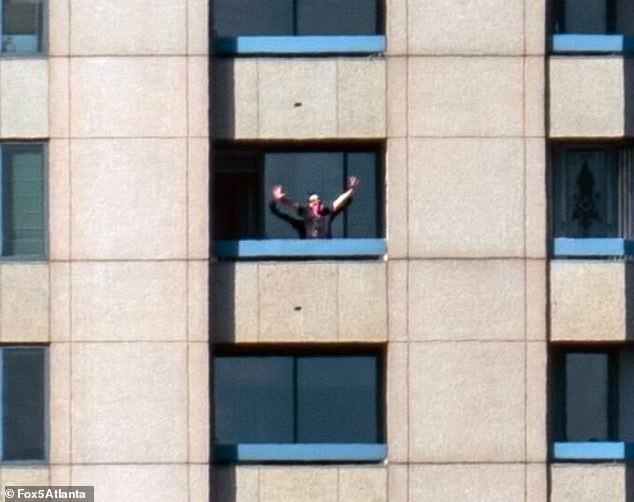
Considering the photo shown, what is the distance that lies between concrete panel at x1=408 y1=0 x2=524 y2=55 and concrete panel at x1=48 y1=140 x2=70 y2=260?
5442 millimetres

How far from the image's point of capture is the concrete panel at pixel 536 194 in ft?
98.4

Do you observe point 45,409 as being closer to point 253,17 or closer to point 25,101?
point 25,101

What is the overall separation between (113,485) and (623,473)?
300 inches

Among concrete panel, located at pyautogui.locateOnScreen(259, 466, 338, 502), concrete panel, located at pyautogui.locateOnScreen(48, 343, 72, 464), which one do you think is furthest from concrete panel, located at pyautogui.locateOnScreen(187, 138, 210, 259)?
concrete panel, located at pyautogui.locateOnScreen(259, 466, 338, 502)

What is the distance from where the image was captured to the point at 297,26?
3066 centimetres

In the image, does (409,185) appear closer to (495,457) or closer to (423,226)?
(423,226)

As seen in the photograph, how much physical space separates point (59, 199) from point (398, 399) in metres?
5.86

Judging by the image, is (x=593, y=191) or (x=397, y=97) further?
(x=593, y=191)

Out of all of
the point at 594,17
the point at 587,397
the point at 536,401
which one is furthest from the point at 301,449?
the point at 594,17

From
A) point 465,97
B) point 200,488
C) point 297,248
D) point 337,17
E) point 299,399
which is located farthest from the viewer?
point 337,17

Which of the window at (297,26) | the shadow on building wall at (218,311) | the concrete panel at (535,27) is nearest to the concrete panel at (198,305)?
the shadow on building wall at (218,311)

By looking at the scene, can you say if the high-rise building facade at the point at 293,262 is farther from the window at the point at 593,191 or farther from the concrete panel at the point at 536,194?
the window at the point at 593,191

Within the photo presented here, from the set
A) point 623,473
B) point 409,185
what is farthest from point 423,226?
point 623,473

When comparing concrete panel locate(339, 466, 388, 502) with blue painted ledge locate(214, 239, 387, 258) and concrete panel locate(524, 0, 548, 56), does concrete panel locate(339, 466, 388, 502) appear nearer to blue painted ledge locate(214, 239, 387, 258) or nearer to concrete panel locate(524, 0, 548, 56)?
blue painted ledge locate(214, 239, 387, 258)
